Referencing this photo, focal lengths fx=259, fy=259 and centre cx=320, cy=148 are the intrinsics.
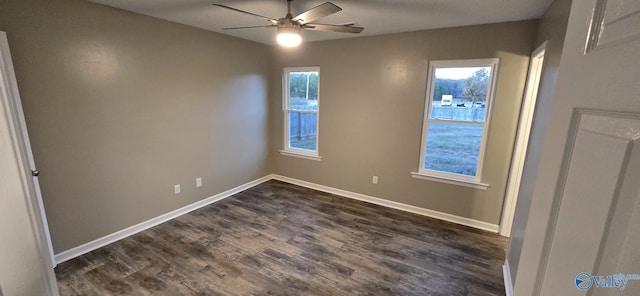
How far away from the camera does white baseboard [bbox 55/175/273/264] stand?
2.50 metres

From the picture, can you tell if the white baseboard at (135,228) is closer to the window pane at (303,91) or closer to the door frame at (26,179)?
the door frame at (26,179)

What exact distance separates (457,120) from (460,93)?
33cm

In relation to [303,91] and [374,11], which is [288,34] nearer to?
[374,11]

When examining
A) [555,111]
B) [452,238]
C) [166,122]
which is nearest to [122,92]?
[166,122]

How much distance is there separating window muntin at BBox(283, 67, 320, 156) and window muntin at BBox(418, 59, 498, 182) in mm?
1715

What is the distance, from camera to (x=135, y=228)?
298 cm

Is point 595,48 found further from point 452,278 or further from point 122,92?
point 122,92

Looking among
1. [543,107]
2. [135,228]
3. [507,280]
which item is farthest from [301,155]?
[543,107]

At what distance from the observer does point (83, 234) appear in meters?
2.58

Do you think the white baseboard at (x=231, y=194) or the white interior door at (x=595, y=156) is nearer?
the white interior door at (x=595, y=156)

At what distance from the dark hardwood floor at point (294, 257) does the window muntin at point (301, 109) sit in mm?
1330

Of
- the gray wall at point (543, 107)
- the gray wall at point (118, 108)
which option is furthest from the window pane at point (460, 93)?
the gray wall at point (118, 108)

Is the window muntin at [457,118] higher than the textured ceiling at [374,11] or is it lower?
lower

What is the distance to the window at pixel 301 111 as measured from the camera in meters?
4.25
